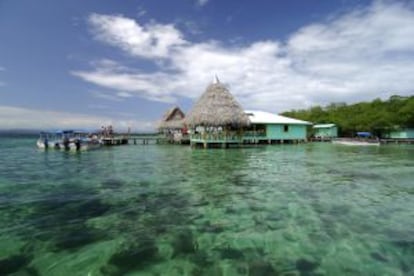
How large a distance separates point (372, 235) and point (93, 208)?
4772 millimetres

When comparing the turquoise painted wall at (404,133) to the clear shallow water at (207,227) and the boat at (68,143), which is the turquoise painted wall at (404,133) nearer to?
the clear shallow water at (207,227)

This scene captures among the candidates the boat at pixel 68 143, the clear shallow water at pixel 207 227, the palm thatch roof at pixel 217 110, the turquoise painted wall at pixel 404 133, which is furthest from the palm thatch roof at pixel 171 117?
the clear shallow water at pixel 207 227

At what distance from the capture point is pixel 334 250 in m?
3.76

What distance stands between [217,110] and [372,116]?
22.6 m

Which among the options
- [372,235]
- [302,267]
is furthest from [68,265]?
[372,235]

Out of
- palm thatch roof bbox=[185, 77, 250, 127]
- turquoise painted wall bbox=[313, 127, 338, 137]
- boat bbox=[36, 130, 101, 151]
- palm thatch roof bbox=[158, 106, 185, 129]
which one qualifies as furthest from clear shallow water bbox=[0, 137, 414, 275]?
turquoise painted wall bbox=[313, 127, 338, 137]

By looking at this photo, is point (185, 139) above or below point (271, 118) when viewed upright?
below

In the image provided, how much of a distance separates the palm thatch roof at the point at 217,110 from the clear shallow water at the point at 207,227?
12.8 metres

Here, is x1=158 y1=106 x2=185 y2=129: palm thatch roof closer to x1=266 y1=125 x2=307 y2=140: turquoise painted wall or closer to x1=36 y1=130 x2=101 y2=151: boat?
x1=36 y1=130 x2=101 y2=151: boat

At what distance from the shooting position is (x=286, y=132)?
26844mm

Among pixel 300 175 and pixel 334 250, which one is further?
pixel 300 175

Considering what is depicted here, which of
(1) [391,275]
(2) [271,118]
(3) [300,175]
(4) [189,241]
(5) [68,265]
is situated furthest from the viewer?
(2) [271,118]

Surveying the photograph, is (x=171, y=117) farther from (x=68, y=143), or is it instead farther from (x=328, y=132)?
(x=328, y=132)

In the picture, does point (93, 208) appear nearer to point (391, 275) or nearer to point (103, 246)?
point (103, 246)
